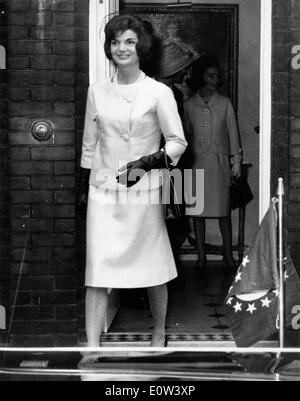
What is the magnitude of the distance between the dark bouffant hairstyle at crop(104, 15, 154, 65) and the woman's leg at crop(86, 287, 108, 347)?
4.94ft

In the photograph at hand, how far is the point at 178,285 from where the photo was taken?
27.4 feet

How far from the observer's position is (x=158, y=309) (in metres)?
6.28

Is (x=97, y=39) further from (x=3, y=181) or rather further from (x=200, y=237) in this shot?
(x=200, y=237)

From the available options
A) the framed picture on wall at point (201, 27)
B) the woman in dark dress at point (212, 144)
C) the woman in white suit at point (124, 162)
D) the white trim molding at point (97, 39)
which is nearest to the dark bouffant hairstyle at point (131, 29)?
the woman in white suit at point (124, 162)

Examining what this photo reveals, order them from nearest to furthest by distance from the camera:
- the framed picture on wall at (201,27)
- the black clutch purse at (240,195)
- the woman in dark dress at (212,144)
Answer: the woman in dark dress at (212,144) < the black clutch purse at (240,195) < the framed picture on wall at (201,27)

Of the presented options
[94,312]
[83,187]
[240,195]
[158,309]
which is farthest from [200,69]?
[94,312]

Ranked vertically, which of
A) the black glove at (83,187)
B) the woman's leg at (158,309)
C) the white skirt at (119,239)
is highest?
the black glove at (83,187)

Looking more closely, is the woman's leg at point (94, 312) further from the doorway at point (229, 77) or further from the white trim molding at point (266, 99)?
the doorway at point (229, 77)

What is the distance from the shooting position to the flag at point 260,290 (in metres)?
5.73

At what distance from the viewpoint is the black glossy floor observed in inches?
268

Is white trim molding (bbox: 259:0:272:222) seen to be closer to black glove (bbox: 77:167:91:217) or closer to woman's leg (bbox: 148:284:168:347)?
woman's leg (bbox: 148:284:168:347)

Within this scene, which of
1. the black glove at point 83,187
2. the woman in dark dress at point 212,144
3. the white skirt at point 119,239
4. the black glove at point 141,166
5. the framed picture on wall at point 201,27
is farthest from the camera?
the framed picture on wall at point 201,27

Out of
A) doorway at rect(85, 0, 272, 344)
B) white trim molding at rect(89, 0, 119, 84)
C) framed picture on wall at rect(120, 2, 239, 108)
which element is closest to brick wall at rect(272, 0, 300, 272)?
white trim molding at rect(89, 0, 119, 84)

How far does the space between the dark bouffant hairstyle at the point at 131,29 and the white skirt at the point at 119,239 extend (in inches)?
35.0
